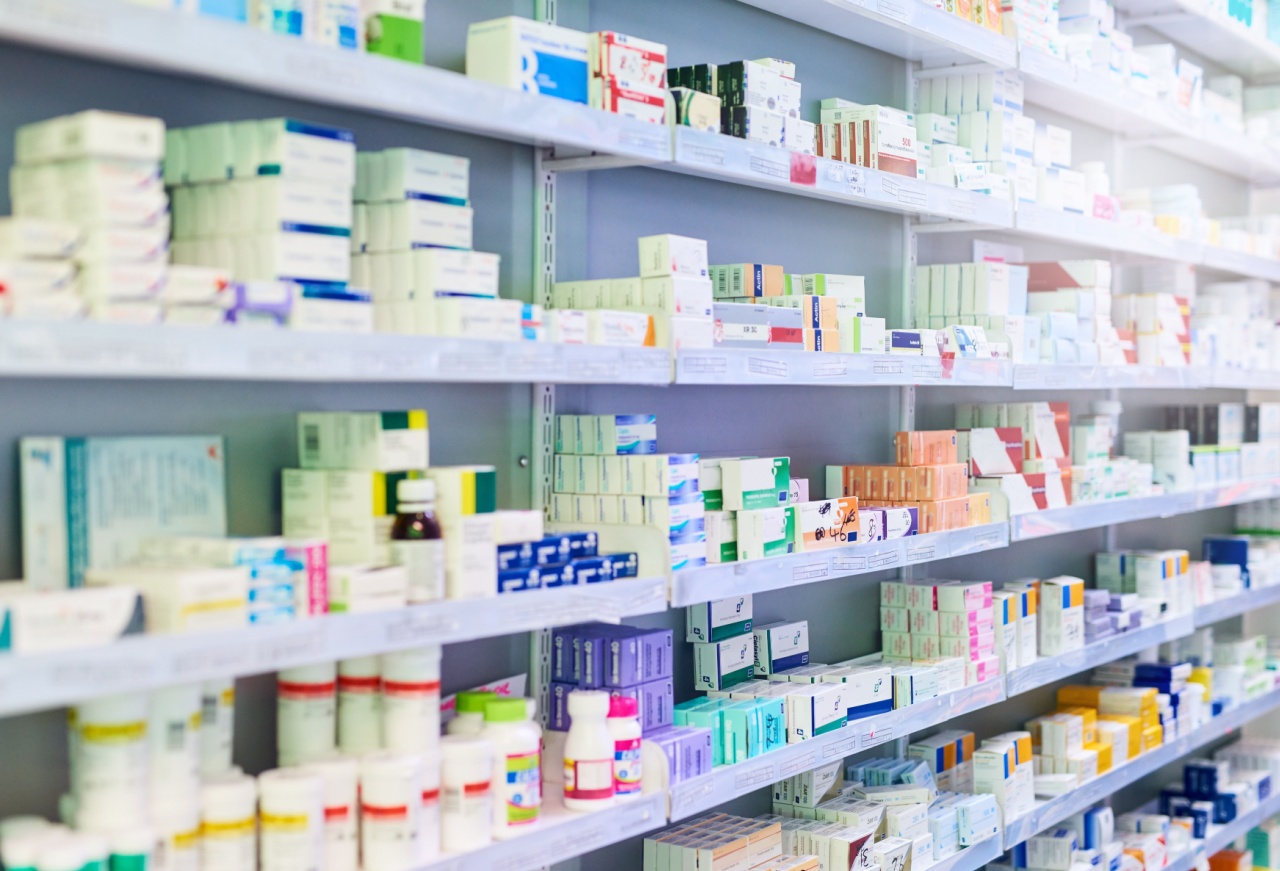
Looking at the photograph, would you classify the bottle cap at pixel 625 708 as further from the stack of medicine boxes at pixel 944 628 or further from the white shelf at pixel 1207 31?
the white shelf at pixel 1207 31

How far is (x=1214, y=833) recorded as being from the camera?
512 centimetres

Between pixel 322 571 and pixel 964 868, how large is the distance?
7.48 feet

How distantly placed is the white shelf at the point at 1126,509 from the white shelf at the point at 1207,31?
1802mm

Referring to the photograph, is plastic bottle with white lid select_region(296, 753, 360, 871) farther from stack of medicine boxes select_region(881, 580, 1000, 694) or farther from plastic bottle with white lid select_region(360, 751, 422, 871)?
stack of medicine boxes select_region(881, 580, 1000, 694)

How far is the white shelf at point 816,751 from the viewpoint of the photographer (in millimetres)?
2639

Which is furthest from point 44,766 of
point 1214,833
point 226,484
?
point 1214,833

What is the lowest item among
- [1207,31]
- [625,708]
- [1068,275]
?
[625,708]

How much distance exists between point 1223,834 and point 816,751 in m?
2.95

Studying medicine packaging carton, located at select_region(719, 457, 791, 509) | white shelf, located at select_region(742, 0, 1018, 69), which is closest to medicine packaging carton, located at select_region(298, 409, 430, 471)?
medicine packaging carton, located at select_region(719, 457, 791, 509)

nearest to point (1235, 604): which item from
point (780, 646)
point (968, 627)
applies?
point (968, 627)

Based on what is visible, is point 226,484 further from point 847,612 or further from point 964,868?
point 964,868

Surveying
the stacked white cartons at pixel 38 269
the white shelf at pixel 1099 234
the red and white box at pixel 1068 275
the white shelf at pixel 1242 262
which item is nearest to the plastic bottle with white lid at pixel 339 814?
the stacked white cartons at pixel 38 269

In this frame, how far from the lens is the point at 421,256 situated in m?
2.20

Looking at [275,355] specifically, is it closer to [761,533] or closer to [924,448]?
[761,533]
